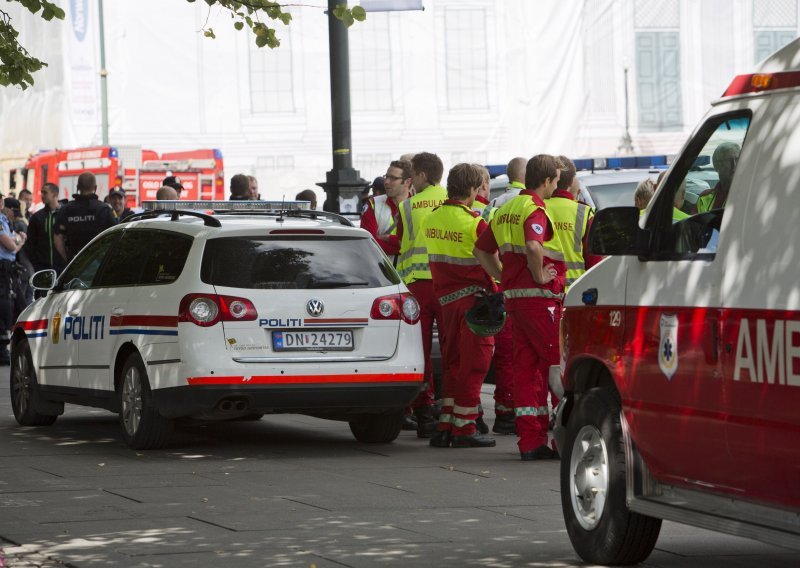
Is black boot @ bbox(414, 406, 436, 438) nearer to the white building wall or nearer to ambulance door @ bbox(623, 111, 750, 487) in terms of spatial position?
ambulance door @ bbox(623, 111, 750, 487)

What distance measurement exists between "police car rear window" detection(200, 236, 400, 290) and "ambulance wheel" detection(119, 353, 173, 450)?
2.79ft

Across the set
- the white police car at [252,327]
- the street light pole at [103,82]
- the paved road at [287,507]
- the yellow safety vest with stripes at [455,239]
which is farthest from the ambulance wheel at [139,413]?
the street light pole at [103,82]

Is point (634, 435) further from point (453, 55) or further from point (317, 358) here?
point (453, 55)

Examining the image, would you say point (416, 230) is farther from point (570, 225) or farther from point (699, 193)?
point (699, 193)

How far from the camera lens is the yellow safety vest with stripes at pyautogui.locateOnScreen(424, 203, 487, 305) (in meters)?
10.9

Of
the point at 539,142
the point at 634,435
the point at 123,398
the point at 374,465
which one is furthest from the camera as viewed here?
the point at 539,142

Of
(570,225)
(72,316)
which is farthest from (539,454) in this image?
(72,316)

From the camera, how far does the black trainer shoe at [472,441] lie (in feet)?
36.0

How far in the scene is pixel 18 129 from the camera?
44812 mm

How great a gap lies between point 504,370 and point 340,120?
4824mm

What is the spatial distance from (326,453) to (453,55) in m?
31.8

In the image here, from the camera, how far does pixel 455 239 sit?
1086cm

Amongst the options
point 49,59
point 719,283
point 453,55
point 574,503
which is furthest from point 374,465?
point 49,59

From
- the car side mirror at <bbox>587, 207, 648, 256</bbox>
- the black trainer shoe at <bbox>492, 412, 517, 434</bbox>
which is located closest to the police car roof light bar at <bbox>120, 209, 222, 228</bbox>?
the black trainer shoe at <bbox>492, 412, 517, 434</bbox>
